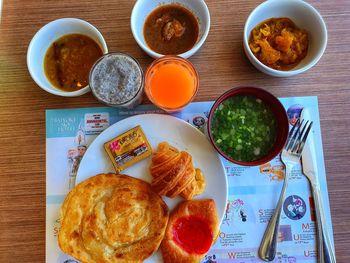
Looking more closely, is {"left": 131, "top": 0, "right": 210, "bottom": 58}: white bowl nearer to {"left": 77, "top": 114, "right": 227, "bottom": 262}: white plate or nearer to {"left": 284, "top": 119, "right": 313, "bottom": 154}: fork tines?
{"left": 77, "top": 114, "right": 227, "bottom": 262}: white plate

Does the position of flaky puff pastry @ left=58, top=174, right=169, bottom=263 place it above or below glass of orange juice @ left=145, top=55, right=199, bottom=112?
below

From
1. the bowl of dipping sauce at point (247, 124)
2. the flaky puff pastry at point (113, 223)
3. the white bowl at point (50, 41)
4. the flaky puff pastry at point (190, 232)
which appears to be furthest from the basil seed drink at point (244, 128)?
the white bowl at point (50, 41)

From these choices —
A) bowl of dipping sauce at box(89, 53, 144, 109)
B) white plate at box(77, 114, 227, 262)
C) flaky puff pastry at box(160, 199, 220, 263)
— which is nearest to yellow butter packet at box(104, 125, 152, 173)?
white plate at box(77, 114, 227, 262)

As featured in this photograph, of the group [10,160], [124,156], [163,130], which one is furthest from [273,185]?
[10,160]

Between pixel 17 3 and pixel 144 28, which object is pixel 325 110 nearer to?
pixel 144 28

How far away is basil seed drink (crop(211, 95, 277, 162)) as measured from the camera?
1.27 metres

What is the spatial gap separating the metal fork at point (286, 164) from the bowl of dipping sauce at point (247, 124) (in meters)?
0.10

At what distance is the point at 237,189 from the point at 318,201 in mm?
306

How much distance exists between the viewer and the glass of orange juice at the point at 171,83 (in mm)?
1275

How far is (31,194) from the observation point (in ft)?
4.35

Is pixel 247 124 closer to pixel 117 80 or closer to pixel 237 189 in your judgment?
pixel 237 189

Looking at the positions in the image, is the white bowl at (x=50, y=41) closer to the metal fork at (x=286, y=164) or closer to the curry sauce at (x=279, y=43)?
the curry sauce at (x=279, y=43)

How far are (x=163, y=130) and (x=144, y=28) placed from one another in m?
0.41

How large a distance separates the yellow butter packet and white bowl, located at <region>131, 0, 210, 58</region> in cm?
31
